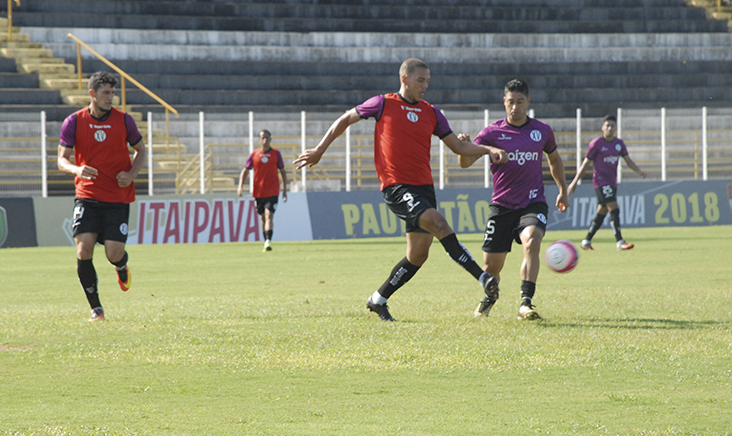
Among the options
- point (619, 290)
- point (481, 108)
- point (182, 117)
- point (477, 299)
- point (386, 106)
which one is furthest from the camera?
point (481, 108)

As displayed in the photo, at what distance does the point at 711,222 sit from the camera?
23.8 metres

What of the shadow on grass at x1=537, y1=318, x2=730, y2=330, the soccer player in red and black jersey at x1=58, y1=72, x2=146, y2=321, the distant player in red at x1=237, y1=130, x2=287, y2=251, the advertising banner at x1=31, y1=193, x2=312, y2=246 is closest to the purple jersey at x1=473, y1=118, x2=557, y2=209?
the shadow on grass at x1=537, y1=318, x2=730, y2=330

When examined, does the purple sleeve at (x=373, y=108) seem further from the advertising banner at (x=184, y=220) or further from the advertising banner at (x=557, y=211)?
the advertising banner at (x=557, y=211)

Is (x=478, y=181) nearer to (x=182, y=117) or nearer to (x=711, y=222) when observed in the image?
(x=711, y=222)

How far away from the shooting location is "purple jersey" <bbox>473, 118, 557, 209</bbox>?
7602 millimetres

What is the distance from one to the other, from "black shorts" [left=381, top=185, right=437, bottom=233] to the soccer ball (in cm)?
145

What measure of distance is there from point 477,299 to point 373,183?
55.3 feet

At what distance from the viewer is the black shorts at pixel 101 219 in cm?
766

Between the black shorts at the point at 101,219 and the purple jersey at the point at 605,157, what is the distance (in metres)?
10.0

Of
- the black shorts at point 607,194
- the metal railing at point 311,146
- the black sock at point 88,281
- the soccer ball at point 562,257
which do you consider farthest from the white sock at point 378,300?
the metal railing at point 311,146

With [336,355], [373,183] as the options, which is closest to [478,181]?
[373,183]

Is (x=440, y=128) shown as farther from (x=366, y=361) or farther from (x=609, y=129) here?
(x=609, y=129)

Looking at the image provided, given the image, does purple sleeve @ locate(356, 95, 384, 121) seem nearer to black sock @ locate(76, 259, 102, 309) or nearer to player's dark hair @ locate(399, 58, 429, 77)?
player's dark hair @ locate(399, 58, 429, 77)

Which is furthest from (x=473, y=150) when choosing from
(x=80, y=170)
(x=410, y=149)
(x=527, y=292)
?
(x=80, y=170)
